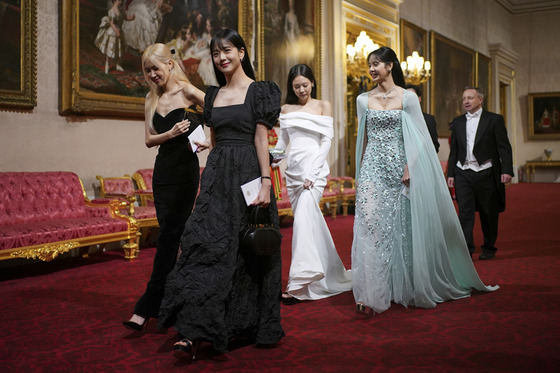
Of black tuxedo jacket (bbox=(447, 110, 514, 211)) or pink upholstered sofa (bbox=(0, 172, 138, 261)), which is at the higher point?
black tuxedo jacket (bbox=(447, 110, 514, 211))

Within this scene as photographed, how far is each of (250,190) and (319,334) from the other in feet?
3.58

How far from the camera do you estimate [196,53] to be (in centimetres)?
854

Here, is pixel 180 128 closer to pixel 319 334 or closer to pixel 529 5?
pixel 319 334

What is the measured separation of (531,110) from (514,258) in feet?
61.7

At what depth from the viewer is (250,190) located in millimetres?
3109

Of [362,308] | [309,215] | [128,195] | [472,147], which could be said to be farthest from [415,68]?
[362,308]

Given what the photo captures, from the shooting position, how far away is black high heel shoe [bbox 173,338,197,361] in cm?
294

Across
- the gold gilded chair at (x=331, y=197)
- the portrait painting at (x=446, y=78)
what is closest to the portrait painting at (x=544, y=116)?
the portrait painting at (x=446, y=78)

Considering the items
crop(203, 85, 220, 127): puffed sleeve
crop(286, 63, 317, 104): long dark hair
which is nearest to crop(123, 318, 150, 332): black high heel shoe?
crop(203, 85, 220, 127): puffed sleeve

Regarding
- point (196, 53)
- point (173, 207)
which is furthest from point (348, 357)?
point (196, 53)

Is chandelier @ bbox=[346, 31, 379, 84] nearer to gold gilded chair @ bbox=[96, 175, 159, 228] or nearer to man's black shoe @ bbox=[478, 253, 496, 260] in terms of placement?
gold gilded chair @ bbox=[96, 175, 159, 228]

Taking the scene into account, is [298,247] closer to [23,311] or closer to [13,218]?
[23,311]

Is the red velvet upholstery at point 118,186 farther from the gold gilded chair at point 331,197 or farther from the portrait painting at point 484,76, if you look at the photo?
the portrait painting at point 484,76

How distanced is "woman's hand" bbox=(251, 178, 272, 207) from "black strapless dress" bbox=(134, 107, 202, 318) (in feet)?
1.76
